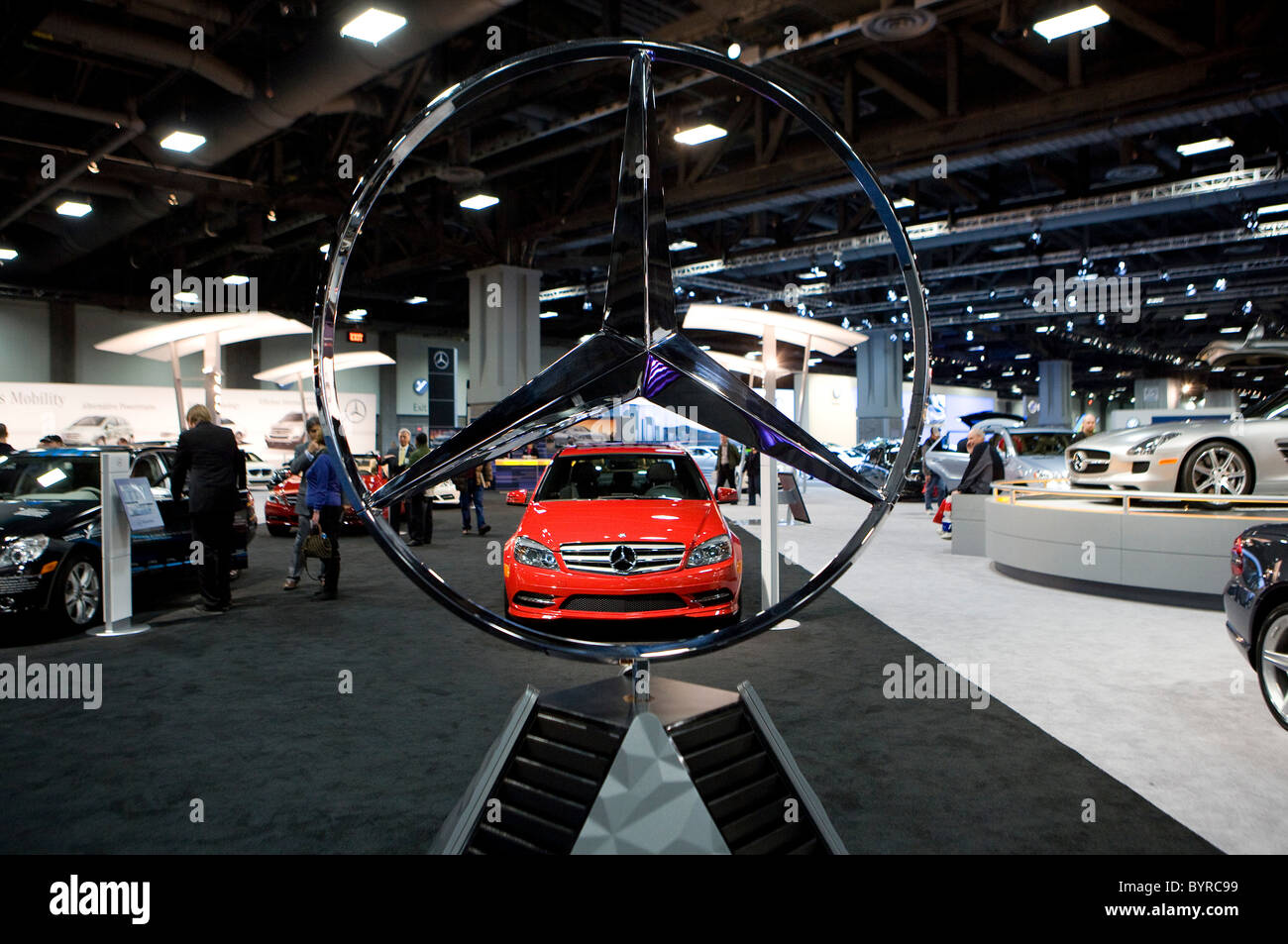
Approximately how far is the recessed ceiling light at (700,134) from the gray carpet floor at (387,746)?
25.5ft

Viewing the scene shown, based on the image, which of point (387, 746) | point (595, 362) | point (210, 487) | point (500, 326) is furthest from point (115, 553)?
point (500, 326)

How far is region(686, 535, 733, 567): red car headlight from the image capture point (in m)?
5.68

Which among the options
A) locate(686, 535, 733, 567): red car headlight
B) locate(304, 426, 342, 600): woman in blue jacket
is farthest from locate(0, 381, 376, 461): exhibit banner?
locate(686, 535, 733, 567): red car headlight

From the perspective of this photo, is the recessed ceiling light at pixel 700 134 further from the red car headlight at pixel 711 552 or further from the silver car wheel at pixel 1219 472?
the red car headlight at pixel 711 552

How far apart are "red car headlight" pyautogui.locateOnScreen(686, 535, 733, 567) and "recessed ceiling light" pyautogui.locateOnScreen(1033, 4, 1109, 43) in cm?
637

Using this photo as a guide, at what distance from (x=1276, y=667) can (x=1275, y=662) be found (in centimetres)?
6

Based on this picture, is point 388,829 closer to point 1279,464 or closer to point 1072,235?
point 1279,464

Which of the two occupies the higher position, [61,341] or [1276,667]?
[61,341]

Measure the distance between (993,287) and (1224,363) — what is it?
1462 cm

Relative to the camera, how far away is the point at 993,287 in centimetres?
2277

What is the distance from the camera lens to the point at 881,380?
32250 mm

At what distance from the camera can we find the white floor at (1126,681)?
3.49 metres

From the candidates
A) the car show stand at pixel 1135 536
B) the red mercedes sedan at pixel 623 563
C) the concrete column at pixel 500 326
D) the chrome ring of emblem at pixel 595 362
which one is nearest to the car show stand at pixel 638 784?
the chrome ring of emblem at pixel 595 362

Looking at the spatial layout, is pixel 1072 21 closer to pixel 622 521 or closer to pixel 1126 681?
pixel 1126 681
